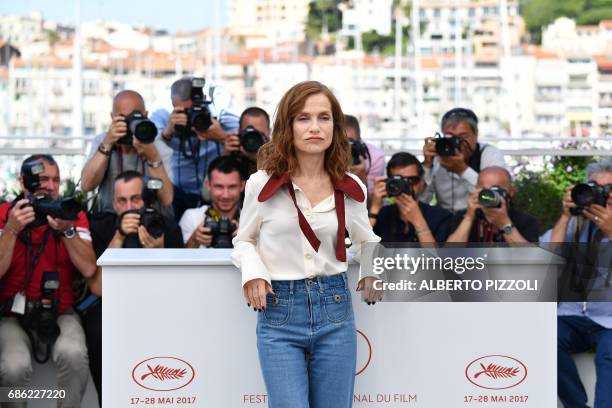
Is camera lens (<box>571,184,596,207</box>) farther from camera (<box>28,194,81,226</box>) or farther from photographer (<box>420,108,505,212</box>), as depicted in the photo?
camera (<box>28,194,81,226</box>)

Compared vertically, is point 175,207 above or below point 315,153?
below

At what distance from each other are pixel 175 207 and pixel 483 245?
291 centimetres

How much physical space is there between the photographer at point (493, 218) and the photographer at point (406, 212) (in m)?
0.11

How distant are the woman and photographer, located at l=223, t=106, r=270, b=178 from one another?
2631 mm

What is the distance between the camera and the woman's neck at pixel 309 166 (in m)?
4.64

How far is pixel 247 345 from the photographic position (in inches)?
196

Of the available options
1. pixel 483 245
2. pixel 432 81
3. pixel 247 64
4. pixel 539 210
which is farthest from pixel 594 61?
pixel 483 245

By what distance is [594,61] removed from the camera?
7362 centimetres

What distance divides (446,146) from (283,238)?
128 inches

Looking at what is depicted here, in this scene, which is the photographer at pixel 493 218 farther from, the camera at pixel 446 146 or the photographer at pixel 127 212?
the photographer at pixel 127 212

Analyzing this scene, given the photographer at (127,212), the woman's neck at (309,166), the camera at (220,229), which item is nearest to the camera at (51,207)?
the photographer at (127,212)

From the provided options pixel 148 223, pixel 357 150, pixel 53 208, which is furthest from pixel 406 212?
pixel 53 208

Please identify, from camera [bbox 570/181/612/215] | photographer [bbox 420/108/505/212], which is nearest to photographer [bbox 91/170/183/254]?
photographer [bbox 420/108/505/212]

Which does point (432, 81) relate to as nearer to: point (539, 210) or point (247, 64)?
point (247, 64)
